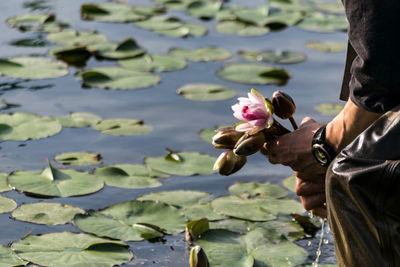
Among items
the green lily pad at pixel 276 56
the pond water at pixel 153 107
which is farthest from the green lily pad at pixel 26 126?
the green lily pad at pixel 276 56

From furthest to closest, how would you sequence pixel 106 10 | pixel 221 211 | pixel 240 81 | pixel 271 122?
pixel 106 10, pixel 240 81, pixel 221 211, pixel 271 122

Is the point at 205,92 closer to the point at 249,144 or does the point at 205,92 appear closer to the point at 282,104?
the point at 282,104

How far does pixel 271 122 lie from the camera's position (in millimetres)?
2314

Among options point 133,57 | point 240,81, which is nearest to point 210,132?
point 240,81

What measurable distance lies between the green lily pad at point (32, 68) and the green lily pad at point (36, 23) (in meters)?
0.66

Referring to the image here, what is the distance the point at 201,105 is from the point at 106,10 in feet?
5.44

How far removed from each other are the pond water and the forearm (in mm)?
767

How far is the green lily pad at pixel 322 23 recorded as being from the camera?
555cm

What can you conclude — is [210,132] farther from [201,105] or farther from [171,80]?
[171,80]

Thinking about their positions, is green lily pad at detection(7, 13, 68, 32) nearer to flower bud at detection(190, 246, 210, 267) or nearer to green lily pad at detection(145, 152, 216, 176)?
green lily pad at detection(145, 152, 216, 176)

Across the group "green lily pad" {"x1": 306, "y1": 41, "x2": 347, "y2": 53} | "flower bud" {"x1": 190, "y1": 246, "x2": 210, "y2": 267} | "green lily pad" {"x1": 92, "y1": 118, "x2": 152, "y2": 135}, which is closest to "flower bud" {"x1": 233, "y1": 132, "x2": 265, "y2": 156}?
"flower bud" {"x1": 190, "y1": 246, "x2": 210, "y2": 267}

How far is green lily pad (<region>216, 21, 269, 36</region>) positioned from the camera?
17.6 feet

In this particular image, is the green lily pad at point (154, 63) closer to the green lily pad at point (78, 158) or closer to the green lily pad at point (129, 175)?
the green lily pad at point (78, 158)

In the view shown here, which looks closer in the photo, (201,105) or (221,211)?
(221,211)
